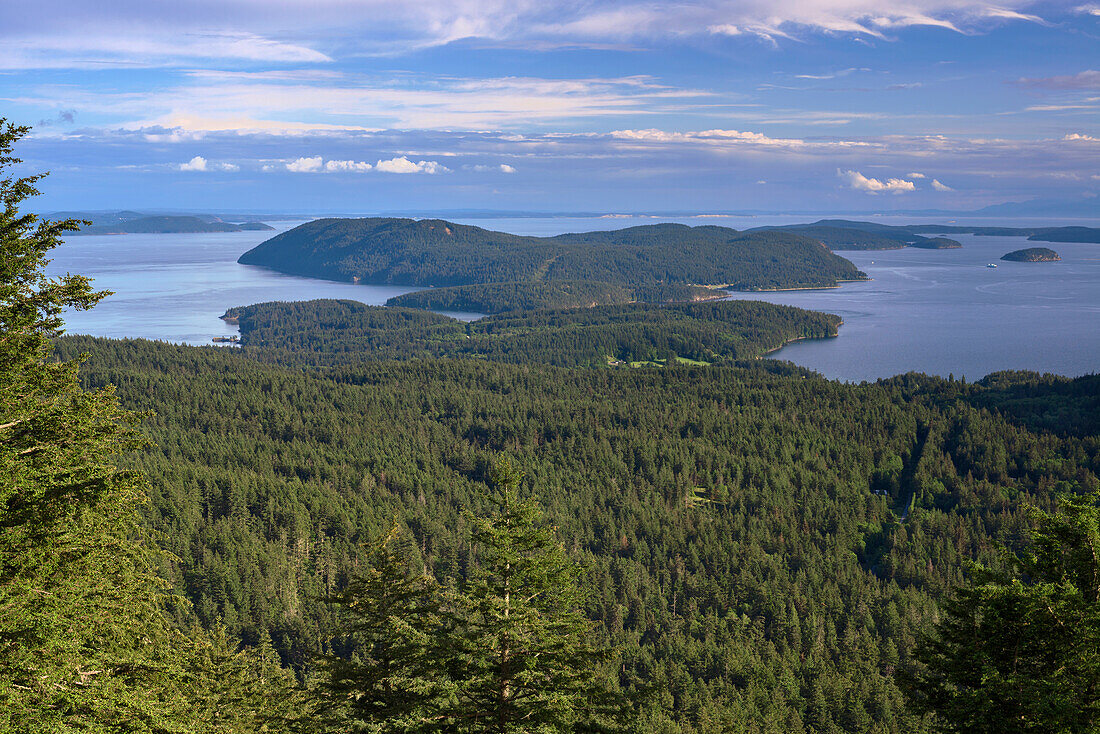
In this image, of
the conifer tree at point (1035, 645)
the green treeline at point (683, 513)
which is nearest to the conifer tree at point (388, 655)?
the conifer tree at point (1035, 645)

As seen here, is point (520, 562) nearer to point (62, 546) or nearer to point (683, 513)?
point (62, 546)

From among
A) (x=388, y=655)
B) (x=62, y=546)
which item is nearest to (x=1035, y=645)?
(x=388, y=655)

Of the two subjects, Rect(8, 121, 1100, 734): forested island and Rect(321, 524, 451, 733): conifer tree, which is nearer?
Rect(8, 121, 1100, 734): forested island

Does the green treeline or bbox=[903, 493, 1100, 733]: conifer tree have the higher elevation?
bbox=[903, 493, 1100, 733]: conifer tree

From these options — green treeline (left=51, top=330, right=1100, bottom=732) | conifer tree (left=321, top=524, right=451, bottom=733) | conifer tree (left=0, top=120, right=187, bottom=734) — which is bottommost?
green treeline (left=51, top=330, right=1100, bottom=732)

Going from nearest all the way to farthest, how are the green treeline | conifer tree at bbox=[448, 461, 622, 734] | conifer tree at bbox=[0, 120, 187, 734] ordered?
conifer tree at bbox=[0, 120, 187, 734] < conifer tree at bbox=[448, 461, 622, 734] < the green treeline

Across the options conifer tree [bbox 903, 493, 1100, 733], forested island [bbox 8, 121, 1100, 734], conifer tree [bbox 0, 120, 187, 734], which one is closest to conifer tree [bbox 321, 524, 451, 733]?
forested island [bbox 8, 121, 1100, 734]

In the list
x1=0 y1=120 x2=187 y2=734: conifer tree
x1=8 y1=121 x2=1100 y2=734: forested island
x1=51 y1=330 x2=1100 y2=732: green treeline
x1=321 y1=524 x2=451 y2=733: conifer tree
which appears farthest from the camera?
x1=51 y1=330 x2=1100 y2=732: green treeline

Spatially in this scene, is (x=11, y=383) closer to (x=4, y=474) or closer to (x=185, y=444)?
(x=4, y=474)

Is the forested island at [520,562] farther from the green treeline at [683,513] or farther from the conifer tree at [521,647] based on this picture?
the green treeline at [683,513]

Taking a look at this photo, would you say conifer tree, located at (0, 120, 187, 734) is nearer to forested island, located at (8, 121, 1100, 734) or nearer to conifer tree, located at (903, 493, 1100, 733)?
forested island, located at (8, 121, 1100, 734)
